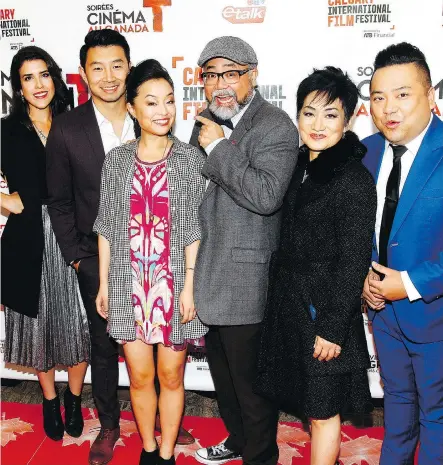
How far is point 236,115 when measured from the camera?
232cm

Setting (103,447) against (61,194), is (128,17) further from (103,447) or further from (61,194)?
(103,447)

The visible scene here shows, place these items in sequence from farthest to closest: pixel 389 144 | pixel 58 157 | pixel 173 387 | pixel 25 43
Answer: pixel 25 43
pixel 58 157
pixel 173 387
pixel 389 144

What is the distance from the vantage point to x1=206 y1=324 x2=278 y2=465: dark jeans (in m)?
2.37

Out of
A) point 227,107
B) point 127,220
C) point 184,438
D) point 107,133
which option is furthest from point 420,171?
point 184,438

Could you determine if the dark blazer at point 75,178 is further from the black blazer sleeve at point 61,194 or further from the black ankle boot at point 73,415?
the black ankle boot at point 73,415

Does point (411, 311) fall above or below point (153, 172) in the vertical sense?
below

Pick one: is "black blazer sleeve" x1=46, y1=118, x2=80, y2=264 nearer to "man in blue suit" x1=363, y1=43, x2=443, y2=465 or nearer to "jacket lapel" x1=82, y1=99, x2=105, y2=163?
"jacket lapel" x1=82, y1=99, x2=105, y2=163

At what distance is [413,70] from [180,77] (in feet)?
5.46

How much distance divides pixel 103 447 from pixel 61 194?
1.28 meters

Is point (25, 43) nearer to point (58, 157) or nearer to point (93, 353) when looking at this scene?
point (58, 157)


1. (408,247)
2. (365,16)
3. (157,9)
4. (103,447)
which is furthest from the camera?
(157,9)

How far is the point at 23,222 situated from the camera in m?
2.89

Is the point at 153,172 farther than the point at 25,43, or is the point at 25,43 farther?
the point at 25,43

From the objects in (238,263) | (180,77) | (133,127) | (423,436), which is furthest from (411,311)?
(180,77)
